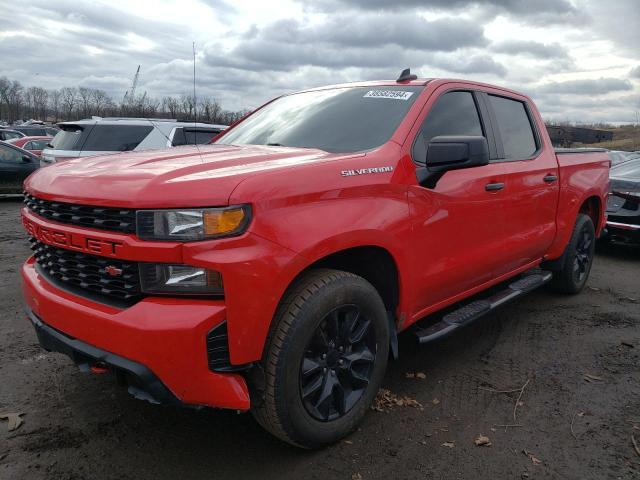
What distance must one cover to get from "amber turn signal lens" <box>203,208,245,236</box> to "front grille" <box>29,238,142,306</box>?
36 cm

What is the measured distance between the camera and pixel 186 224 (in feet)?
7.23

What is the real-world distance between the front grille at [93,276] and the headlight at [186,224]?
6.9 inches

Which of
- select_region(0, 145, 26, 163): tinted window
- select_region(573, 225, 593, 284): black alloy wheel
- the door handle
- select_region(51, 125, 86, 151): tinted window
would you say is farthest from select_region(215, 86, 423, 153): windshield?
select_region(0, 145, 26, 163): tinted window

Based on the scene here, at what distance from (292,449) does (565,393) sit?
186 cm

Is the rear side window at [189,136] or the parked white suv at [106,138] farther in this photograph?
the rear side window at [189,136]

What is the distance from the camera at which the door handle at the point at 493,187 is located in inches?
143

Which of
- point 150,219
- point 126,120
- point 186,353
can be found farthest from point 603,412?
point 126,120

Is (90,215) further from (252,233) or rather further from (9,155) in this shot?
(9,155)

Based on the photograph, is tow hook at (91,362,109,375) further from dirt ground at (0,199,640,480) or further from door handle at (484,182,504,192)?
door handle at (484,182,504,192)

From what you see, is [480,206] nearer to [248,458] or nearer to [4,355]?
[248,458]

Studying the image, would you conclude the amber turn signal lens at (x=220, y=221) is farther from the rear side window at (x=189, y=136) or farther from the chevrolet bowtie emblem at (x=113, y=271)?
the rear side window at (x=189, y=136)

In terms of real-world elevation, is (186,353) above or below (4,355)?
above

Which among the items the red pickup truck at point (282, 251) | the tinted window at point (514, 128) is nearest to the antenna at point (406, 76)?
the red pickup truck at point (282, 251)

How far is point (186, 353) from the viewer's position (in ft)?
7.08
